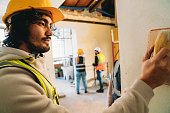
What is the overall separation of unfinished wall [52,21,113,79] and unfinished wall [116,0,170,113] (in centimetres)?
396

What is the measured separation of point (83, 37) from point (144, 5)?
4.49 m

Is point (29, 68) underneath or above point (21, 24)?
underneath

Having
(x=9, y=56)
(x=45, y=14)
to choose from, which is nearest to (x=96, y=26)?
(x=45, y=14)

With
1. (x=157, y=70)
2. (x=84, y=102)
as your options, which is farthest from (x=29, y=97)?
(x=84, y=102)

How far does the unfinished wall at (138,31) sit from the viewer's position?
62cm

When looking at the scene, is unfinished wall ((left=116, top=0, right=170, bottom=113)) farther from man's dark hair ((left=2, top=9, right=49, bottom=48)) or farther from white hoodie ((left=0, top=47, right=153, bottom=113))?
man's dark hair ((left=2, top=9, right=49, bottom=48))

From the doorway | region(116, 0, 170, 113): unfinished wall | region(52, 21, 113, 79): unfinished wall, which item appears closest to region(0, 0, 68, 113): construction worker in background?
region(116, 0, 170, 113): unfinished wall

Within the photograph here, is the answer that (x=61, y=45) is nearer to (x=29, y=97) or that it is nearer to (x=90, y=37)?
(x=90, y=37)

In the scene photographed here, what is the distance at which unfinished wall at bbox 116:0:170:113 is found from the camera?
620 millimetres

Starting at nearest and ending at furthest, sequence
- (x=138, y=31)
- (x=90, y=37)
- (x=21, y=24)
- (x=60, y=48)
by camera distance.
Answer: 1. (x=138, y=31)
2. (x=21, y=24)
3. (x=90, y=37)
4. (x=60, y=48)

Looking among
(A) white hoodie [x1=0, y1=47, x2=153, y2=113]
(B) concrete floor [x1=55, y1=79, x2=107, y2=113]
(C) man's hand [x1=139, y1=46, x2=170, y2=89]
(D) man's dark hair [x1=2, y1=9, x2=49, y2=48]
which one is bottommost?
(B) concrete floor [x1=55, y1=79, x2=107, y2=113]

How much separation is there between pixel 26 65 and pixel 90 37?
190 inches

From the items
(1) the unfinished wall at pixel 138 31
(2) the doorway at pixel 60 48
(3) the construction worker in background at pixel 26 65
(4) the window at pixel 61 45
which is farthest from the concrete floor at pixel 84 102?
(4) the window at pixel 61 45

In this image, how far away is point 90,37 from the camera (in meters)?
5.32
